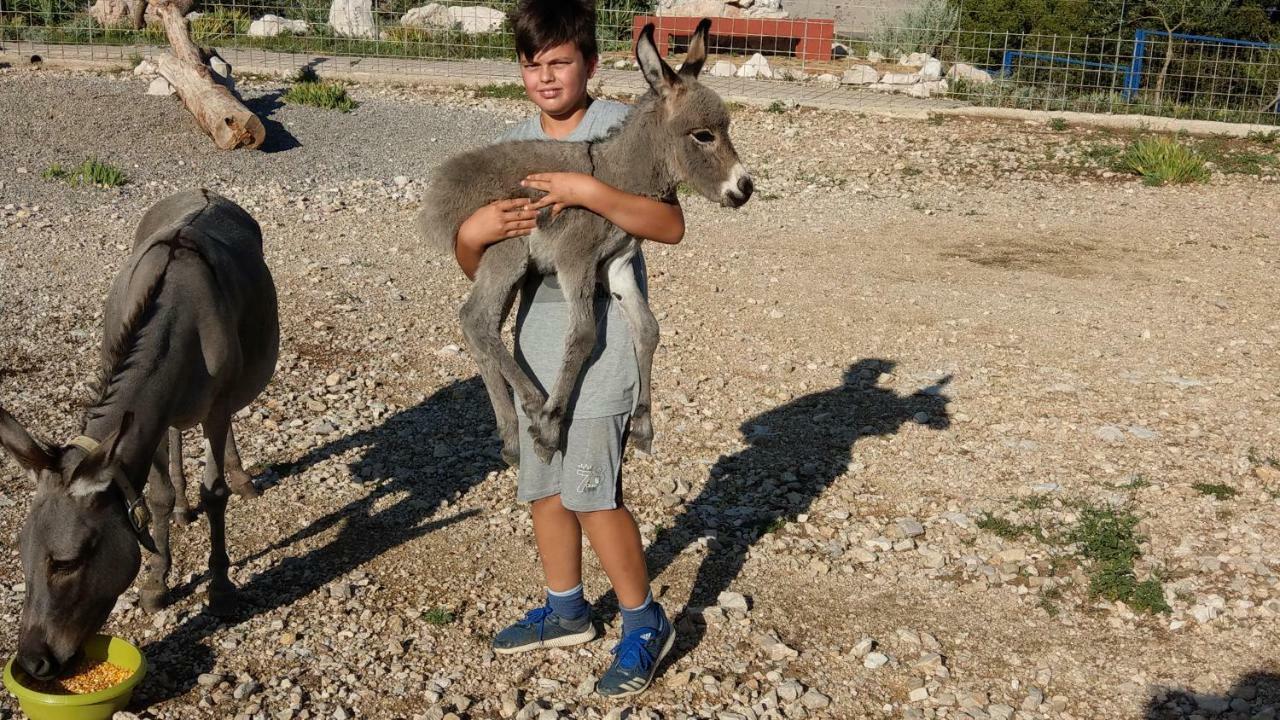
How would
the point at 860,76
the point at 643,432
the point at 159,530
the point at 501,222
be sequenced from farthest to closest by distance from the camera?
1. the point at 860,76
2. the point at 159,530
3. the point at 643,432
4. the point at 501,222

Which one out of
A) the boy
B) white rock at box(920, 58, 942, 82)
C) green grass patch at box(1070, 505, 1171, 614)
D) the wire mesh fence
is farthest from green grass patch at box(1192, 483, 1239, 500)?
white rock at box(920, 58, 942, 82)

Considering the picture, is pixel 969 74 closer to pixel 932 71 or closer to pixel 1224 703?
pixel 932 71

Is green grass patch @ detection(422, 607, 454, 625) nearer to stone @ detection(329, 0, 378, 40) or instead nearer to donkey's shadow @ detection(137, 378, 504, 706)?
donkey's shadow @ detection(137, 378, 504, 706)

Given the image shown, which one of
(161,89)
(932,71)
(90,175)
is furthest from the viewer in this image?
(932,71)

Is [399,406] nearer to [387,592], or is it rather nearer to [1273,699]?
[387,592]

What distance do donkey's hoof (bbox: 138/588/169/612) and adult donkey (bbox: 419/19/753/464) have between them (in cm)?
177

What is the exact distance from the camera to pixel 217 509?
5.00 metres

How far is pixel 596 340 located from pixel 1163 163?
11.5 metres

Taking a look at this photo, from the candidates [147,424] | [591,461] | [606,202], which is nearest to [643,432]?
[591,461]

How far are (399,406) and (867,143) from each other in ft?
31.7

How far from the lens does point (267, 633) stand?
4.77 metres

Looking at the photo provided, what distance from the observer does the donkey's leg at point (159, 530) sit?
4746 mm

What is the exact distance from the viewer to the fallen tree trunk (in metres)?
13.5

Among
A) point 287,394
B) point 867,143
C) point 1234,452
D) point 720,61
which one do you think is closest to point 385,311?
point 287,394
